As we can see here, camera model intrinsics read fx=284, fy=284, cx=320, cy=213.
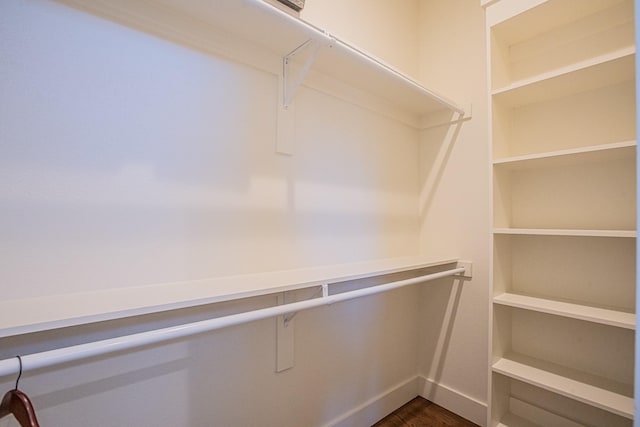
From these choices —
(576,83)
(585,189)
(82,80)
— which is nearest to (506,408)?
(585,189)

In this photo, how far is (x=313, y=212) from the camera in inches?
54.1

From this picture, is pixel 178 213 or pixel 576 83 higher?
pixel 576 83

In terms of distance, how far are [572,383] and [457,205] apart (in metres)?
0.98

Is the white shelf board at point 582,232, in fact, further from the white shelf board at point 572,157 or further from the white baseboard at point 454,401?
the white baseboard at point 454,401

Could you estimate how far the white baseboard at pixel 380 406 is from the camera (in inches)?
58.5

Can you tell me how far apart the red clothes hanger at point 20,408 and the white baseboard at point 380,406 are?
1241mm

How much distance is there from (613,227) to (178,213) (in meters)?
1.79

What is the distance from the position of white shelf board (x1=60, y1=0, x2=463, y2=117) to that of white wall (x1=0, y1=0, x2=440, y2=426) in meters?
0.05

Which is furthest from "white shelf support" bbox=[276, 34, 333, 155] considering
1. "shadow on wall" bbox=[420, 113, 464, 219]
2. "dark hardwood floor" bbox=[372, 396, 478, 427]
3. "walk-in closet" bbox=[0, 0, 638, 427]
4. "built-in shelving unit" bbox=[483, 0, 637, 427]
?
"dark hardwood floor" bbox=[372, 396, 478, 427]

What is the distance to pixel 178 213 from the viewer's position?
39.3 inches

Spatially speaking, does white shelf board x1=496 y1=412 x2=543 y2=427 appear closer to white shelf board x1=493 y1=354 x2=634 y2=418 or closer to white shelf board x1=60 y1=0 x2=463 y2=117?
white shelf board x1=493 y1=354 x2=634 y2=418

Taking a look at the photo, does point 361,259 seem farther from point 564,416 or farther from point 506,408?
point 564,416

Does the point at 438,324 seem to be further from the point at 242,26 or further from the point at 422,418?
the point at 242,26

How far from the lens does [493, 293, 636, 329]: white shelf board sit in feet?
3.48
